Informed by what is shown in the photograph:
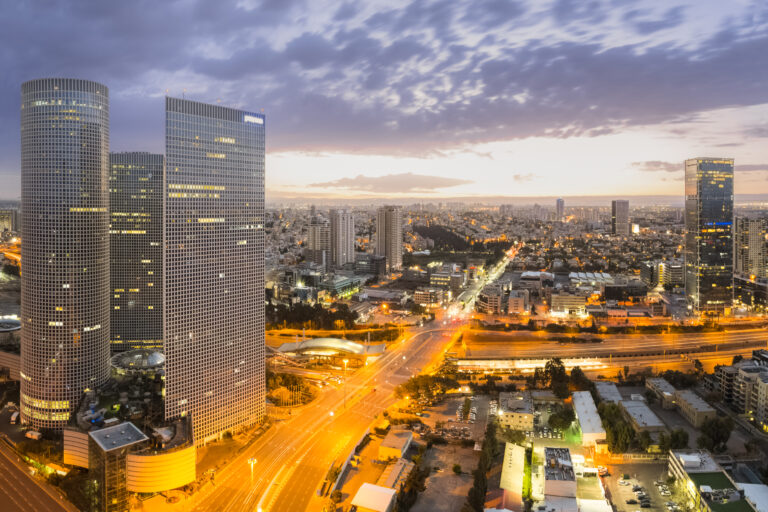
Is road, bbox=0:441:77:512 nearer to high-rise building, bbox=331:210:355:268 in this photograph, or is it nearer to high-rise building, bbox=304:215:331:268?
high-rise building, bbox=304:215:331:268

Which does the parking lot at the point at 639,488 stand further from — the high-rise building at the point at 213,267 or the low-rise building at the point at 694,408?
the high-rise building at the point at 213,267

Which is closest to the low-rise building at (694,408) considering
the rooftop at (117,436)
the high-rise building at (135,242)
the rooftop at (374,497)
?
the rooftop at (374,497)

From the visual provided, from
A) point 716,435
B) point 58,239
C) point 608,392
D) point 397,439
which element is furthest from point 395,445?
point 58,239

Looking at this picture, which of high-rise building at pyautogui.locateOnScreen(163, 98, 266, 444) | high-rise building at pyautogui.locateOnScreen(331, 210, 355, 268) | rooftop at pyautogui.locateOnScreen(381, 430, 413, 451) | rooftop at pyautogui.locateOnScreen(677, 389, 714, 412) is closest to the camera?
high-rise building at pyautogui.locateOnScreen(163, 98, 266, 444)

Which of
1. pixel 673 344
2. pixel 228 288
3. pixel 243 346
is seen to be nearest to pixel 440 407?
pixel 243 346

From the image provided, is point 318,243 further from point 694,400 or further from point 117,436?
point 117,436

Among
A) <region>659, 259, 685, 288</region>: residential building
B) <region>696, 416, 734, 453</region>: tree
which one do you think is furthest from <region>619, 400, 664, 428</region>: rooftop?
<region>659, 259, 685, 288</region>: residential building
